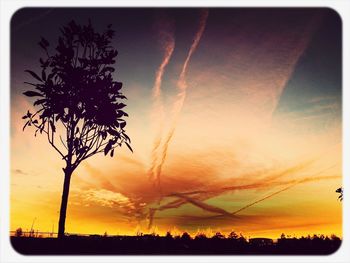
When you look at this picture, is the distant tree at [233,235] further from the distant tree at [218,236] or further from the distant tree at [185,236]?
the distant tree at [185,236]

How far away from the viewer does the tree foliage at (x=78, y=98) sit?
19.5ft

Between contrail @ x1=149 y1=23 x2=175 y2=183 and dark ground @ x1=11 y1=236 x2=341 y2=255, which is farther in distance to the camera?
contrail @ x1=149 y1=23 x2=175 y2=183

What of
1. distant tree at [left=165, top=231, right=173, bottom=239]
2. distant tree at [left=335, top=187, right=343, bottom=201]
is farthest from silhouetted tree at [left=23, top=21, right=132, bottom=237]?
distant tree at [left=335, top=187, right=343, bottom=201]

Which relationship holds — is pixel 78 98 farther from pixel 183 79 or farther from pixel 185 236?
pixel 185 236

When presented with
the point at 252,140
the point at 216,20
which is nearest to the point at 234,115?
the point at 252,140

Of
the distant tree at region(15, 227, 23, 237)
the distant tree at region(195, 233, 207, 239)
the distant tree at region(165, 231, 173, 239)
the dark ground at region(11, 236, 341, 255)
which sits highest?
the distant tree at region(15, 227, 23, 237)

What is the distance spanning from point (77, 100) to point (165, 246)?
2349 millimetres

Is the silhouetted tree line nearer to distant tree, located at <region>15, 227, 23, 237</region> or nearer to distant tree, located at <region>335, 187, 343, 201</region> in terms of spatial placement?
distant tree, located at <region>15, 227, 23, 237</region>

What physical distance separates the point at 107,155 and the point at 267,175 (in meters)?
2.13

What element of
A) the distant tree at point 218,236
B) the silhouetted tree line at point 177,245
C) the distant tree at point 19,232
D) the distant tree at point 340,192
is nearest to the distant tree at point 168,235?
the silhouetted tree line at point 177,245

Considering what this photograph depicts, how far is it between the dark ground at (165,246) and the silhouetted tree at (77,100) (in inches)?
11.2

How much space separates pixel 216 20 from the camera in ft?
19.5

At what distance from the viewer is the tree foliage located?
5.95m

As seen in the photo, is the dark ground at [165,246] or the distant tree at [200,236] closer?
the dark ground at [165,246]
